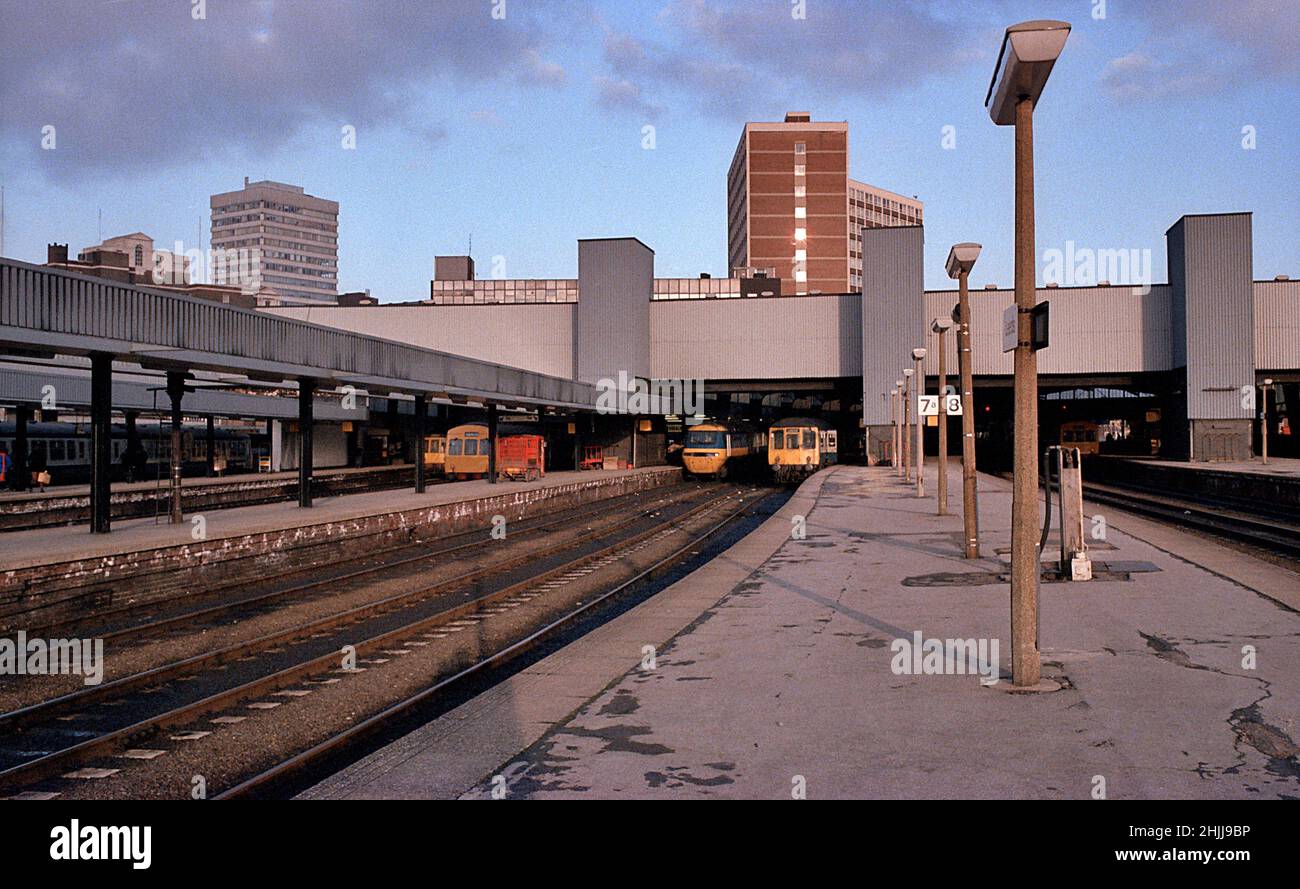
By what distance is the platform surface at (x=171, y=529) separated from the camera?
1519 cm

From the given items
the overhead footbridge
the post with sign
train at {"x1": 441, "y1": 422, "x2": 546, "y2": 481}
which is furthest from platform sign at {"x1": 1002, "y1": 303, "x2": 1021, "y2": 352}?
train at {"x1": 441, "y1": 422, "x2": 546, "y2": 481}

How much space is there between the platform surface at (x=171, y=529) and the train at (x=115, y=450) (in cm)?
1482

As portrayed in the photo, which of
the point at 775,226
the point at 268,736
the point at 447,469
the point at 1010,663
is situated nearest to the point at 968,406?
the point at 1010,663

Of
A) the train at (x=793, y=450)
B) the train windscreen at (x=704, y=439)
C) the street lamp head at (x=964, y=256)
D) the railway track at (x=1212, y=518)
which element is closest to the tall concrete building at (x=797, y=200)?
the train at (x=793, y=450)

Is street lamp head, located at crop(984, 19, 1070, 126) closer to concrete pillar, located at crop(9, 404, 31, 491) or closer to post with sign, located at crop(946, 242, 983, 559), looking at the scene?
post with sign, located at crop(946, 242, 983, 559)

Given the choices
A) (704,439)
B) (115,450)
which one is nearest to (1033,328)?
(704,439)

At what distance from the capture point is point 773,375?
58406 mm

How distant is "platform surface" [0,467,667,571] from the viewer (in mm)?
15188

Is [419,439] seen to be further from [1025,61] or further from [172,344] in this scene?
[1025,61]

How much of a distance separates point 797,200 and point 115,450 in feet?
322

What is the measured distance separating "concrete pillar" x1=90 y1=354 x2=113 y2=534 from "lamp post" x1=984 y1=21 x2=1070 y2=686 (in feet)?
51.4

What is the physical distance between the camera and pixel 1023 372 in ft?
26.5
